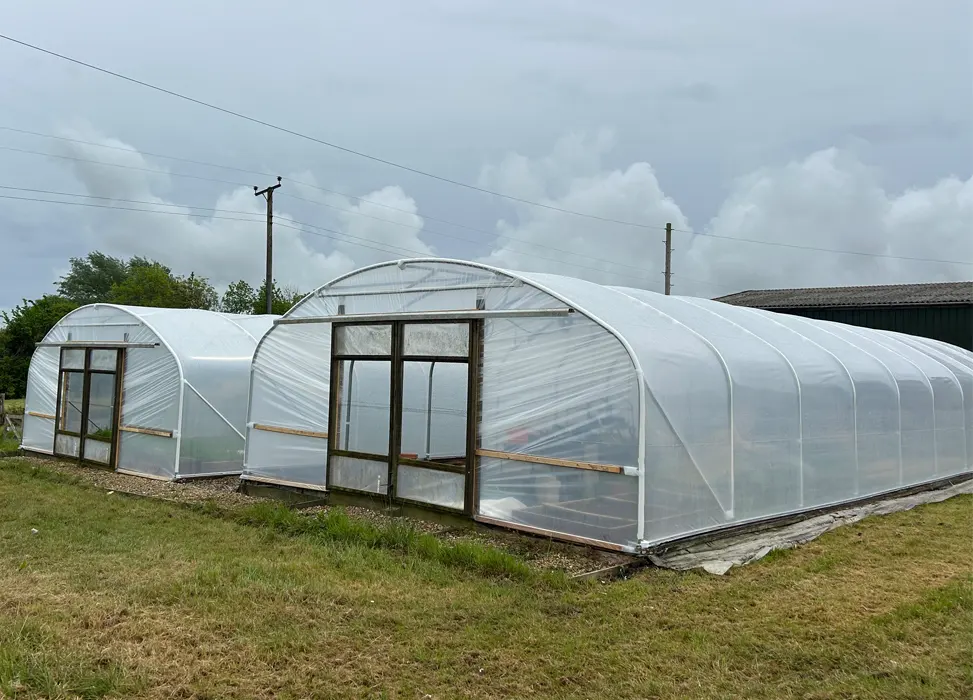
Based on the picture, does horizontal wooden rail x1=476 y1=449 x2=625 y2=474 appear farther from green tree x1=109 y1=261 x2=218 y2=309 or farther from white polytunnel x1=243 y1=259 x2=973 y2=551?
green tree x1=109 y1=261 x2=218 y2=309

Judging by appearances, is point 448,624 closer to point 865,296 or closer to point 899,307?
point 899,307

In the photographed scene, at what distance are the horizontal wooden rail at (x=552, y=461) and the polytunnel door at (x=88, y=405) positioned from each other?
7.65m

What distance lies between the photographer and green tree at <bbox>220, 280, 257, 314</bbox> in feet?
155

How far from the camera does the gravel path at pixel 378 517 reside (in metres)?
6.67

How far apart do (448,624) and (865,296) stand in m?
19.2

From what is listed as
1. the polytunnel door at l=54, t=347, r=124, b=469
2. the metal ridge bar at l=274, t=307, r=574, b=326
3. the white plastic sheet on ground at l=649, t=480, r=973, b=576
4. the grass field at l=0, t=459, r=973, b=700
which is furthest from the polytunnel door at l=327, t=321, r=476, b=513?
the polytunnel door at l=54, t=347, r=124, b=469

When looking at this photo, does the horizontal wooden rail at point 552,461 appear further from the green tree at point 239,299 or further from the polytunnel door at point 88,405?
the green tree at point 239,299

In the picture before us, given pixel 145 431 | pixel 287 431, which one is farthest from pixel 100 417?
pixel 287 431

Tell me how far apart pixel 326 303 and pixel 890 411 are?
7.69 meters

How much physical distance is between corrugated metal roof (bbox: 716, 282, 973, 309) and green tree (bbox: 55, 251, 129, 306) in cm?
4240

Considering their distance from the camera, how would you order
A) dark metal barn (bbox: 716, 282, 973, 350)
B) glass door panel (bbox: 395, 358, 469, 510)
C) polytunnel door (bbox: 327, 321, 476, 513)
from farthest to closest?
dark metal barn (bbox: 716, 282, 973, 350) < polytunnel door (bbox: 327, 321, 476, 513) < glass door panel (bbox: 395, 358, 469, 510)

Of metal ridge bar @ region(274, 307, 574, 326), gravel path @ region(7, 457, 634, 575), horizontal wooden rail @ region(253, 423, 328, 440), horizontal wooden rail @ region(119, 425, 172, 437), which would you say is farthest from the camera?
horizontal wooden rail @ region(119, 425, 172, 437)

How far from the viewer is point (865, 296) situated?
20.8 m

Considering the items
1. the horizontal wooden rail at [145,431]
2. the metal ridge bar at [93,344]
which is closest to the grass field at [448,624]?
the horizontal wooden rail at [145,431]
